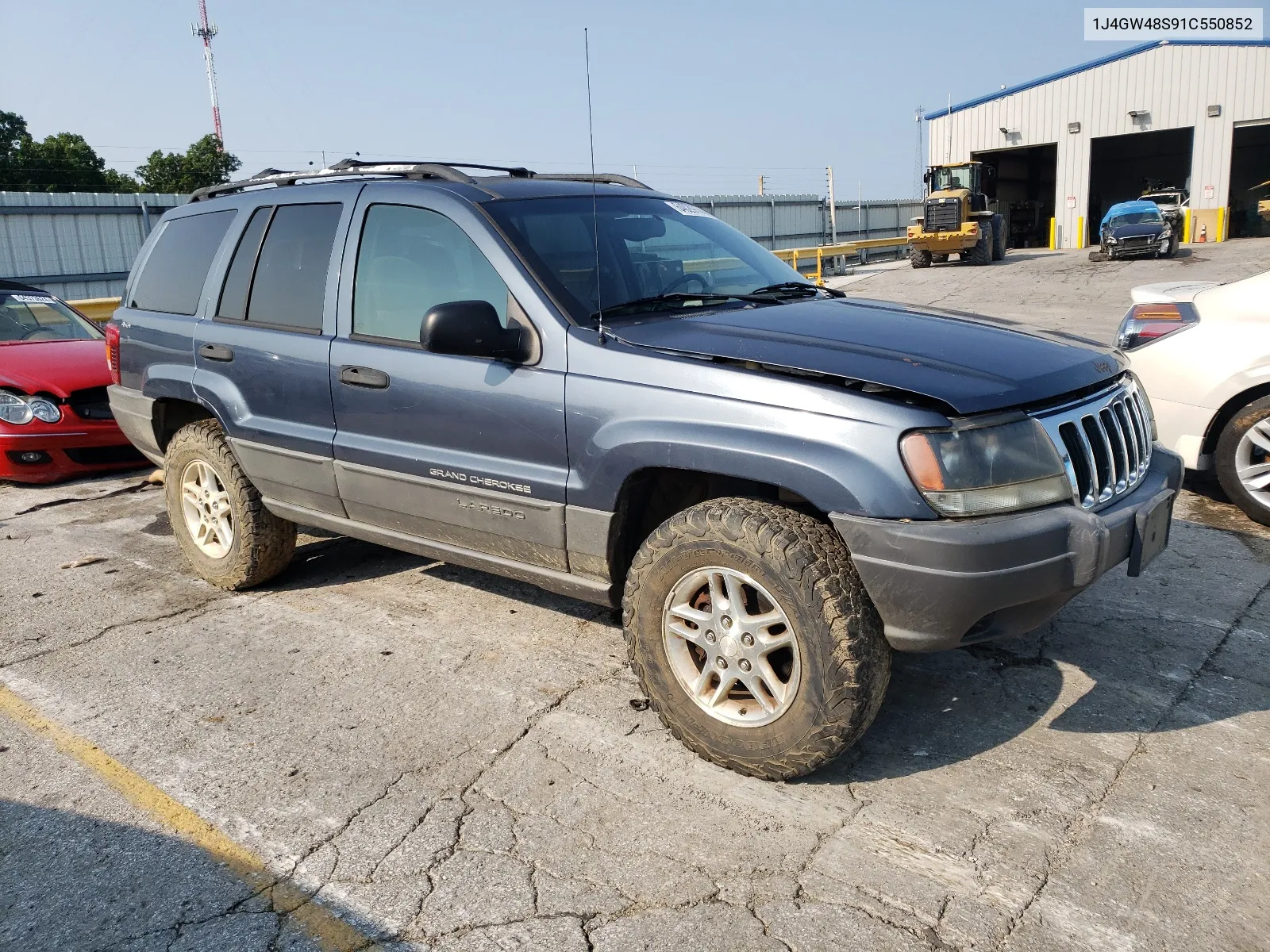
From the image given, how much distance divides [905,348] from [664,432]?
2.67 ft

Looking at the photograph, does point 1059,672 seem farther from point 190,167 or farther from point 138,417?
point 190,167

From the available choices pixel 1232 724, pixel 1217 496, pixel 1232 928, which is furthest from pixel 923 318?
pixel 1217 496

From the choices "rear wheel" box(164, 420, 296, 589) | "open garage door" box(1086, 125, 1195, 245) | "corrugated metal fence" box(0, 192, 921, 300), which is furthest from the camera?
"open garage door" box(1086, 125, 1195, 245)

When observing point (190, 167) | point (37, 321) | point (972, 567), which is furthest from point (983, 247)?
point (190, 167)

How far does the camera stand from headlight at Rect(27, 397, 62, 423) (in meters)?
7.44

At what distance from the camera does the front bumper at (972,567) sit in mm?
2789

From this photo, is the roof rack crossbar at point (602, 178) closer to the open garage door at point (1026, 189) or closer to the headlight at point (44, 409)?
the headlight at point (44, 409)

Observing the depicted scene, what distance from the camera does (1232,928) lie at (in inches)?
95.9

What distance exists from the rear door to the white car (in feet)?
14.6

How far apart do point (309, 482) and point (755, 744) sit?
239 centimetres

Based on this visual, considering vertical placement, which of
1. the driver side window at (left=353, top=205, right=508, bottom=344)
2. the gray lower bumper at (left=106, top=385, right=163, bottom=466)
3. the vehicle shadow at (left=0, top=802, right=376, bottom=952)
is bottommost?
the vehicle shadow at (left=0, top=802, right=376, bottom=952)

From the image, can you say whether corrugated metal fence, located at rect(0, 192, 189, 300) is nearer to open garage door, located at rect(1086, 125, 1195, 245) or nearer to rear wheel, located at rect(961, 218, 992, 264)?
rear wheel, located at rect(961, 218, 992, 264)

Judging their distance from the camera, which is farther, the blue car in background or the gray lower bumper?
the blue car in background

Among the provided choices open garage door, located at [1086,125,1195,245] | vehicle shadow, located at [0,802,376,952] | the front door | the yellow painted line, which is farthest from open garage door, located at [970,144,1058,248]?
vehicle shadow, located at [0,802,376,952]
